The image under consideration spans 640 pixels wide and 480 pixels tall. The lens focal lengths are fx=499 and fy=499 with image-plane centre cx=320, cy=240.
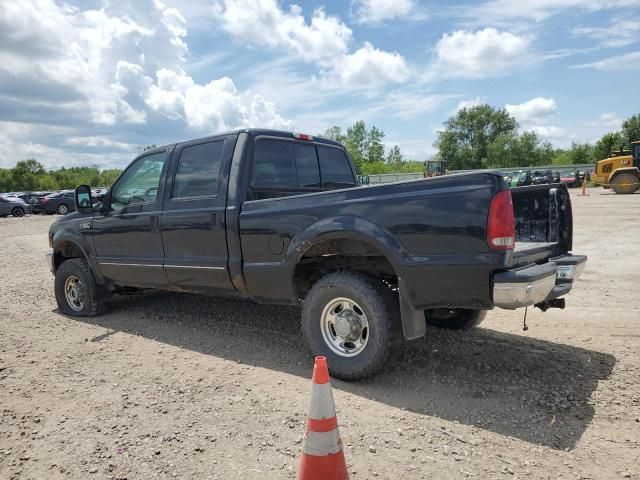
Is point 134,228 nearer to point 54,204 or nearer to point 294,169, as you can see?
point 294,169

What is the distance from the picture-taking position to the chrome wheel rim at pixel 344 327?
3799 mm

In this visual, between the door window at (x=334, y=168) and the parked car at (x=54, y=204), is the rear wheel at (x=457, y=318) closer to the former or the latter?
the door window at (x=334, y=168)

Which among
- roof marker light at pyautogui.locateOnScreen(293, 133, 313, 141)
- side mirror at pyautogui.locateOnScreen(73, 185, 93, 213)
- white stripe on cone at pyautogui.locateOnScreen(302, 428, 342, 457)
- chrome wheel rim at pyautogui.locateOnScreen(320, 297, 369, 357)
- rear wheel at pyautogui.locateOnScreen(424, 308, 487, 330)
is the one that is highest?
roof marker light at pyautogui.locateOnScreen(293, 133, 313, 141)

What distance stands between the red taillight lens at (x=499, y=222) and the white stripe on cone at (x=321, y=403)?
145 cm

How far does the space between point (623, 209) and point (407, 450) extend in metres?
18.8

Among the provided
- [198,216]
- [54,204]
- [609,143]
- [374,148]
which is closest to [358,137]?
[374,148]

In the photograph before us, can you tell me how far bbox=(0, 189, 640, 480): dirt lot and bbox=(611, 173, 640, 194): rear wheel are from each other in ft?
80.8

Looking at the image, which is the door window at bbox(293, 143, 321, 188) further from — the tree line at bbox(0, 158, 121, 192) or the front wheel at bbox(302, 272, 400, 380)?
the tree line at bbox(0, 158, 121, 192)

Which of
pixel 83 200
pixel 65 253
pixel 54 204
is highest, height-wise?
pixel 54 204

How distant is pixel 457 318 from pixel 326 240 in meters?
1.78

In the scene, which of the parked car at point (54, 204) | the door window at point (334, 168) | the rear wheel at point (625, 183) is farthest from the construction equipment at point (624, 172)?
the parked car at point (54, 204)

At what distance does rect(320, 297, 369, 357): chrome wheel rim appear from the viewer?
12.5 ft

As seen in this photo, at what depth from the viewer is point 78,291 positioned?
6.18 meters

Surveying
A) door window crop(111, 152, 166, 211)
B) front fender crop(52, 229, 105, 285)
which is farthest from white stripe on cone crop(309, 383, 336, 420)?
front fender crop(52, 229, 105, 285)
